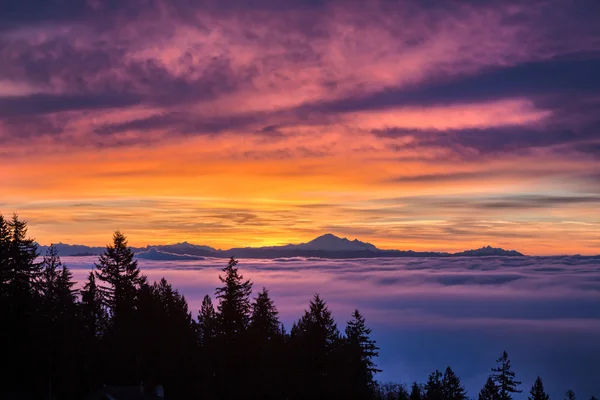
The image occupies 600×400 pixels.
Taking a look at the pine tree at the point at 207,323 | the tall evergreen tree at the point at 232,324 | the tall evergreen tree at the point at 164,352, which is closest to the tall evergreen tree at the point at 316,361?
the tall evergreen tree at the point at 232,324

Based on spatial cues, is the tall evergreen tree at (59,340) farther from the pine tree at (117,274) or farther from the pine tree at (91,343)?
the pine tree at (117,274)

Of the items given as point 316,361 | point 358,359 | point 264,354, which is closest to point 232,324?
point 264,354

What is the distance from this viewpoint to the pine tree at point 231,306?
54.9 metres

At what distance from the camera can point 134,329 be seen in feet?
168

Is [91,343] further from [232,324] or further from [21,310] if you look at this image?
[232,324]

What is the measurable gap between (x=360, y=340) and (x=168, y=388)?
87.6 feet

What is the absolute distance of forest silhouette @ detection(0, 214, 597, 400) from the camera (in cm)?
4923

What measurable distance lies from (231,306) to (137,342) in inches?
313

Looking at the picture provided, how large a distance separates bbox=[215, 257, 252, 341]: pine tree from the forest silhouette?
3.2 inches

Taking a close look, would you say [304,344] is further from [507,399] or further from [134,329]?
[507,399]

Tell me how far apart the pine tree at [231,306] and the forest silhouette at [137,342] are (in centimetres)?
8

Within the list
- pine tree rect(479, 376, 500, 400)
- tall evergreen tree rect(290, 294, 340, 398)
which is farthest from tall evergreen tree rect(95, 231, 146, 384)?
pine tree rect(479, 376, 500, 400)

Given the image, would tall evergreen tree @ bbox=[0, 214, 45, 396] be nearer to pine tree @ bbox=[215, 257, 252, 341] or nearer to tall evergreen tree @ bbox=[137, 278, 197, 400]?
tall evergreen tree @ bbox=[137, 278, 197, 400]

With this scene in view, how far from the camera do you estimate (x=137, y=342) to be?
51.7 metres
